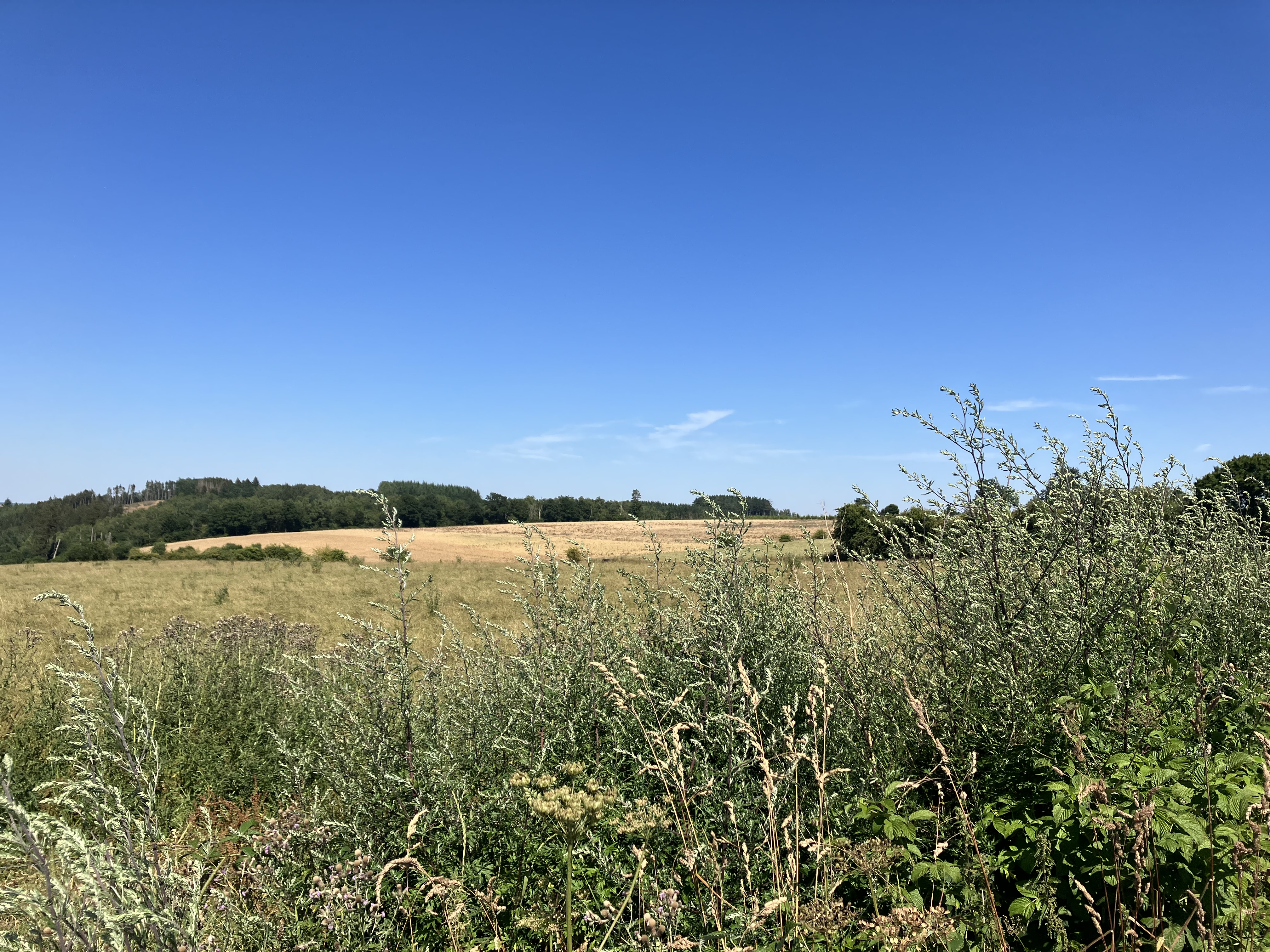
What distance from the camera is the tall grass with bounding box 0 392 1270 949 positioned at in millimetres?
1918

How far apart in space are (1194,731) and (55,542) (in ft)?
330

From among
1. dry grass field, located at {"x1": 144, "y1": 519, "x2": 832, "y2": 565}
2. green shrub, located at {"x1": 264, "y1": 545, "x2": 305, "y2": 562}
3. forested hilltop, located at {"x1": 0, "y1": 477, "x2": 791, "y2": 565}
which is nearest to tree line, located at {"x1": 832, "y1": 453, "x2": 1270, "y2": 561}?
dry grass field, located at {"x1": 144, "y1": 519, "x2": 832, "y2": 565}

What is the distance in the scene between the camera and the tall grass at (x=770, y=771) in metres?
1.92

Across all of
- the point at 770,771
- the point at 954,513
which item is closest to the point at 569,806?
the point at 770,771

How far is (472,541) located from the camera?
5362 centimetres

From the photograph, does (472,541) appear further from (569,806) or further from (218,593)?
(569,806)

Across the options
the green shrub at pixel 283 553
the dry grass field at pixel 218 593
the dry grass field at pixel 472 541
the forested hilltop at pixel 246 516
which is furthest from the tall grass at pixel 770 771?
the forested hilltop at pixel 246 516

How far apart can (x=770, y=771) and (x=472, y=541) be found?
53.5 meters

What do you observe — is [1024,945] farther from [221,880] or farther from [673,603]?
[673,603]

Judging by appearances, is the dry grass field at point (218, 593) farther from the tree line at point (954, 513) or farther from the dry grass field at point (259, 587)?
the tree line at point (954, 513)

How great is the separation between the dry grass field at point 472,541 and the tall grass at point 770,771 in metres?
26.8

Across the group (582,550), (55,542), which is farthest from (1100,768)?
(55,542)

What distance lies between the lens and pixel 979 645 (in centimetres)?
330

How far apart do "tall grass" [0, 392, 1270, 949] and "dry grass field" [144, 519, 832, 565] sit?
88.0 ft
